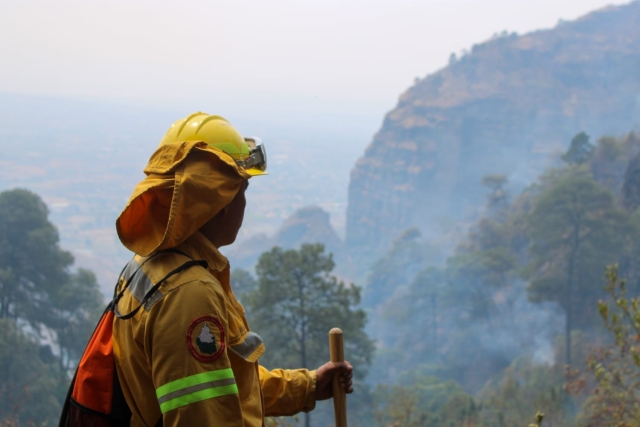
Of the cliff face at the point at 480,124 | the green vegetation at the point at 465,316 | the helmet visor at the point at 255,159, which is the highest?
the cliff face at the point at 480,124

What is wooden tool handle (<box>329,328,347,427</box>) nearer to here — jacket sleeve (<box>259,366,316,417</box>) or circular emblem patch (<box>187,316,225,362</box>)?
jacket sleeve (<box>259,366,316,417</box>)

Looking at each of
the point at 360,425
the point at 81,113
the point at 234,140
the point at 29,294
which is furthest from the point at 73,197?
the point at 234,140

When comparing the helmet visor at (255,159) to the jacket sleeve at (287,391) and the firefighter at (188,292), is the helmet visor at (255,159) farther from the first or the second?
the jacket sleeve at (287,391)

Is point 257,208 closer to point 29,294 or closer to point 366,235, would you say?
point 366,235

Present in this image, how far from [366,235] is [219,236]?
91.4 meters

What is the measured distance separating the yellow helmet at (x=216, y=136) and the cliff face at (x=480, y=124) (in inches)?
3283

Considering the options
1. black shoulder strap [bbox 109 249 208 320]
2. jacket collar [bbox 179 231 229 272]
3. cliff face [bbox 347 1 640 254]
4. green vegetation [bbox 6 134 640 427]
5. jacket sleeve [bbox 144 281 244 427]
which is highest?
cliff face [bbox 347 1 640 254]

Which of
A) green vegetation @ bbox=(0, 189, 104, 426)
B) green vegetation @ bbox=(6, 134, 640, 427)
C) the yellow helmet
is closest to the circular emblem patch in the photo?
the yellow helmet

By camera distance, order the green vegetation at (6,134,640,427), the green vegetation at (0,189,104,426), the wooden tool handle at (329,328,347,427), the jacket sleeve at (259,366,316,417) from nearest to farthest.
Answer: the jacket sleeve at (259,366,316,417), the wooden tool handle at (329,328,347,427), the green vegetation at (6,134,640,427), the green vegetation at (0,189,104,426)

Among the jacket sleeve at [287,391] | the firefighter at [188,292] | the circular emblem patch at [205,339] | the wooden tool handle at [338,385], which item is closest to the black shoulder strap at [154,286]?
the firefighter at [188,292]

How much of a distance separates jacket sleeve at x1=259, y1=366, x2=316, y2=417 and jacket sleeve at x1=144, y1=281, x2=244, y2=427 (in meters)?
0.56

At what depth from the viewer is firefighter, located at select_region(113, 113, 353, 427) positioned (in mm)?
1229

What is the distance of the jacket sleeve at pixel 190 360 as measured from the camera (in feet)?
3.98

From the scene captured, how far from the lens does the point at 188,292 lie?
1.28 metres
